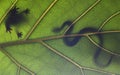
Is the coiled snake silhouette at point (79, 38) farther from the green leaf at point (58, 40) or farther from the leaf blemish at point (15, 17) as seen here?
the leaf blemish at point (15, 17)

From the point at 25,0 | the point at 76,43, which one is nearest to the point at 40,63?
the point at 76,43

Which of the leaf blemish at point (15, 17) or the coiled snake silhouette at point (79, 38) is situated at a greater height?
the coiled snake silhouette at point (79, 38)

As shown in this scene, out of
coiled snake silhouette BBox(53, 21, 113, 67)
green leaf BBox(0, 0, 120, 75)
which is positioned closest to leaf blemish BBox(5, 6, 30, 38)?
green leaf BBox(0, 0, 120, 75)

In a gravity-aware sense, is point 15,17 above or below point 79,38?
below

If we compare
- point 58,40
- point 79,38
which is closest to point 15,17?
point 58,40

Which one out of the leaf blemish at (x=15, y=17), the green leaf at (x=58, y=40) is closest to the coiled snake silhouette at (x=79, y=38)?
the green leaf at (x=58, y=40)

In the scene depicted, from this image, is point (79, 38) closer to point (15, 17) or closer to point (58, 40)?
point (58, 40)

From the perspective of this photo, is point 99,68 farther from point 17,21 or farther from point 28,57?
point 17,21

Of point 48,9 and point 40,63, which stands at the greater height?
point 48,9
